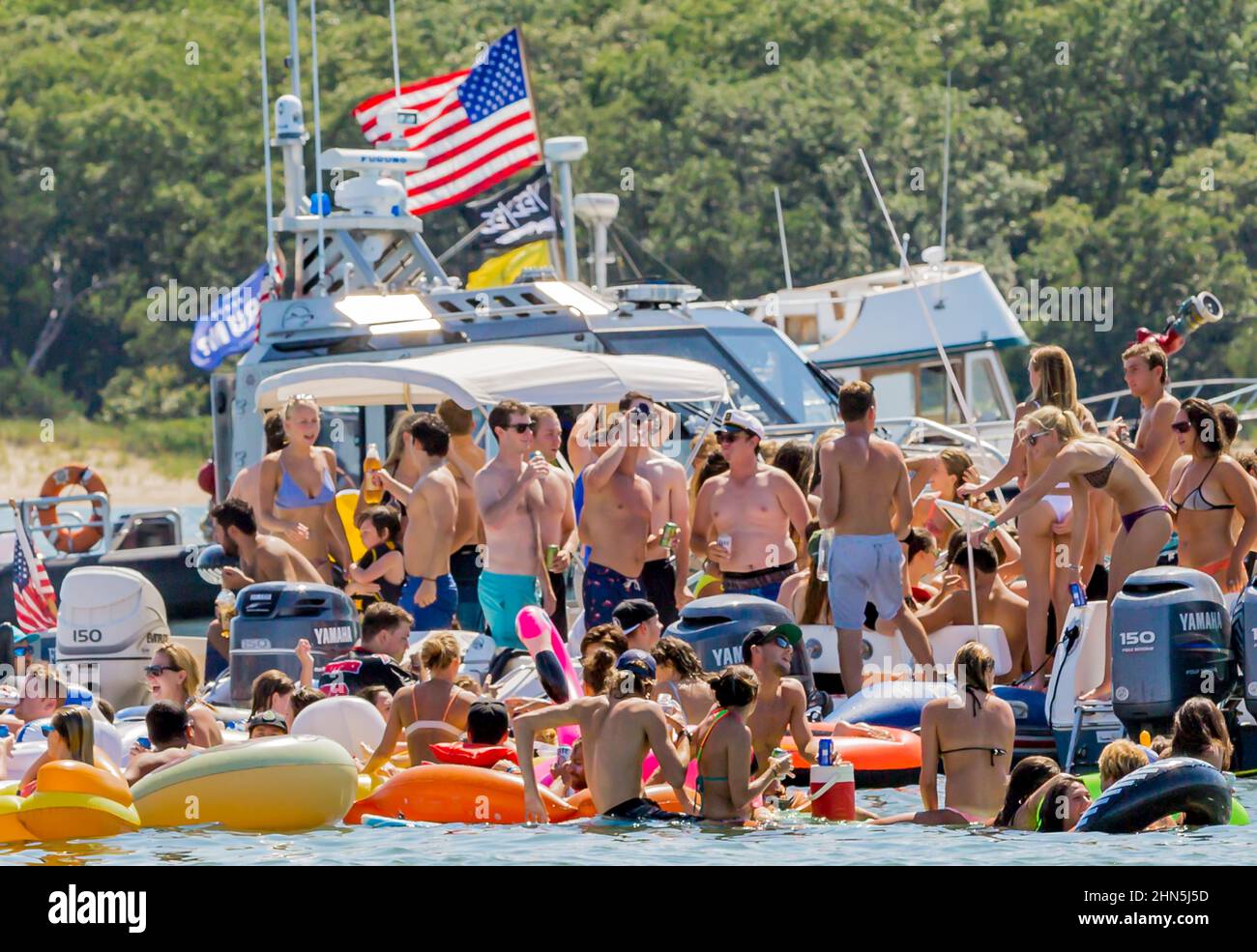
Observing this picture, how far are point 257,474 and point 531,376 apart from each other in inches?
68.7

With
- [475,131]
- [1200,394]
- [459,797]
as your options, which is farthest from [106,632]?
[1200,394]

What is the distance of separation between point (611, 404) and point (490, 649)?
3.95 meters

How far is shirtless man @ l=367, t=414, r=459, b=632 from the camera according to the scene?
12.2 meters

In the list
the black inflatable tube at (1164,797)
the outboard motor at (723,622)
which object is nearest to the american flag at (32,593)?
the outboard motor at (723,622)

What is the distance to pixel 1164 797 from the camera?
8477mm

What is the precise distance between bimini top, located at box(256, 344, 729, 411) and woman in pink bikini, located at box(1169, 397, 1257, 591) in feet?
12.5

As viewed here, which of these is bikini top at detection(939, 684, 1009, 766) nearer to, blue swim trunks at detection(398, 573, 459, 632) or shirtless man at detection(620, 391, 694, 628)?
shirtless man at detection(620, 391, 694, 628)

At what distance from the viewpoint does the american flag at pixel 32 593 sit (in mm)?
15469

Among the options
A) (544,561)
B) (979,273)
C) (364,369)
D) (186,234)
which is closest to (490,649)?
(544,561)

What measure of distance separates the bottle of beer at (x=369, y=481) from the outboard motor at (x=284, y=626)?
5.18 feet

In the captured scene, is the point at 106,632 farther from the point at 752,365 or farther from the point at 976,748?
the point at 752,365

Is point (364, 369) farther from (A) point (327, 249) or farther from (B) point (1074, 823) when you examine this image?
(B) point (1074, 823)

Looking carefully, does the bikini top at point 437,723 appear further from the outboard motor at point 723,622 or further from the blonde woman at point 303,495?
the blonde woman at point 303,495

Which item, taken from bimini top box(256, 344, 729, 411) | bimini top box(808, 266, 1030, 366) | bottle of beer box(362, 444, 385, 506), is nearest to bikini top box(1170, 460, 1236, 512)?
bimini top box(256, 344, 729, 411)
